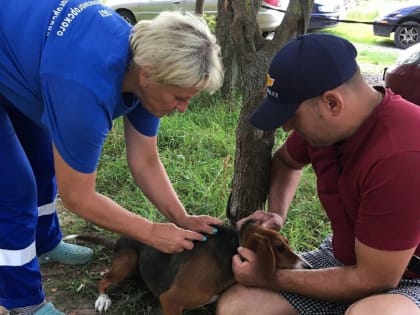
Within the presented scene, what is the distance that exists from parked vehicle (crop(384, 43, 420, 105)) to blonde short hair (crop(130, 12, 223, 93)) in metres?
1.35

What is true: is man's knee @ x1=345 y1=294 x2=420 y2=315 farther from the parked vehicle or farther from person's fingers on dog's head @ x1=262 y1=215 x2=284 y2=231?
the parked vehicle

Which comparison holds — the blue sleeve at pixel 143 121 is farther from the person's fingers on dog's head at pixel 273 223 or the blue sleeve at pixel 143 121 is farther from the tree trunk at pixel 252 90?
the person's fingers on dog's head at pixel 273 223

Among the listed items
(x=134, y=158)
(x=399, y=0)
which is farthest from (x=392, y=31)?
(x=134, y=158)

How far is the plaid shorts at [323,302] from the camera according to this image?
7.96 feet

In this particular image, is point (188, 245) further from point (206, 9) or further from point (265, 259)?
point (206, 9)

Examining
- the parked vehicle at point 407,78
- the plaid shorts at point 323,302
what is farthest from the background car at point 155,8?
the plaid shorts at point 323,302

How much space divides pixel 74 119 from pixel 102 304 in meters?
1.62

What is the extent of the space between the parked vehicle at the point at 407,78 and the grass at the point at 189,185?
136 cm

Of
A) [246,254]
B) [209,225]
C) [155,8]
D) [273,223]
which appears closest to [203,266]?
[209,225]

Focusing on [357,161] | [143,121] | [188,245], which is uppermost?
[357,161]

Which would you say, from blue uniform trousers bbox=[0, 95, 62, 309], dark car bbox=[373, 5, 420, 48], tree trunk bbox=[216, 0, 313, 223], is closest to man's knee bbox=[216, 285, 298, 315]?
tree trunk bbox=[216, 0, 313, 223]

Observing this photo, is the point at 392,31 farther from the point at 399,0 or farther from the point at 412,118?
the point at 412,118

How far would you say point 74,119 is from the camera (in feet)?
7.29

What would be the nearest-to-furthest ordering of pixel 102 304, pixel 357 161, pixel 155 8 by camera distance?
1. pixel 357 161
2. pixel 102 304
3. pixel 155 8
